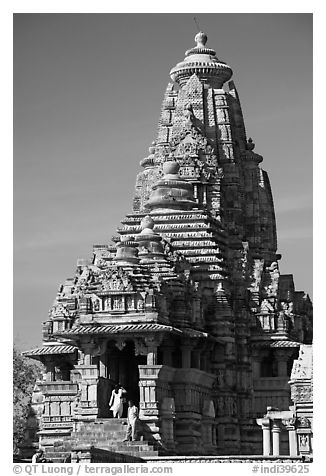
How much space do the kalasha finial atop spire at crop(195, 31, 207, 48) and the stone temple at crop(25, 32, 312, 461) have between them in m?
0.05

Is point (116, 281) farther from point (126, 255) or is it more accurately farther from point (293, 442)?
point (293, 442)

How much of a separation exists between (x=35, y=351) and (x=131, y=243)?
740 centimetres

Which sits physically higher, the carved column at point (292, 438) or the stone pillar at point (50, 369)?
the stone pillar at point (50, 369)

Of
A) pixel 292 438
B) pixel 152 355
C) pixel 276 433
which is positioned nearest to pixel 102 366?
pixel 152 355

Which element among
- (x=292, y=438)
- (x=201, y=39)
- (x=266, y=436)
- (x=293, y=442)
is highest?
(x=201, y=39)

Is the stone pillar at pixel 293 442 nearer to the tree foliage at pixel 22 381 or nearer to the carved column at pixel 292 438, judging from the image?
the carved column at pixel 292 438

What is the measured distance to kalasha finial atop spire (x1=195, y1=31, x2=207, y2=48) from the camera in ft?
298
